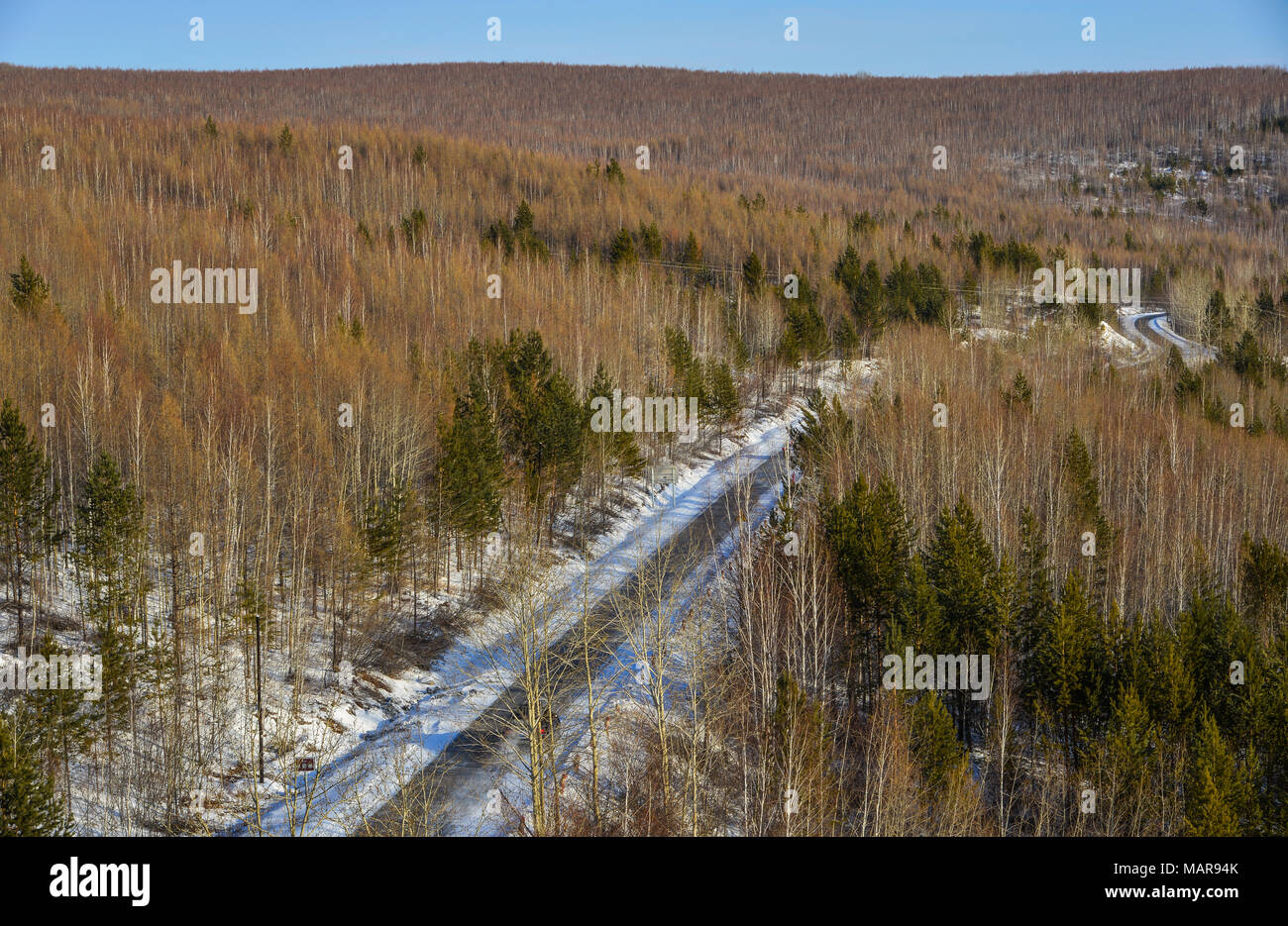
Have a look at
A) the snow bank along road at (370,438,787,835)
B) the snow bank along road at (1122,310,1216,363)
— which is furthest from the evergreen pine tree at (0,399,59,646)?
the snow bank along road at (1122,310,1216,363)

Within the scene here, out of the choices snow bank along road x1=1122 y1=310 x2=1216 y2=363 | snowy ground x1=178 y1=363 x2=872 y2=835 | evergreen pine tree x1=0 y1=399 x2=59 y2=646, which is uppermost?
snow bank along road x1=1122 y1=310 x2=1216 y2=363

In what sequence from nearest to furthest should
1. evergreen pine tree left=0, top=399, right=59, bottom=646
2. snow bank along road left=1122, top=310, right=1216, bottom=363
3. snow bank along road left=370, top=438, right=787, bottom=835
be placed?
1. snow bank along road left=370, top=438, right=787, bottom=835
2. evergreen pine tree left=0, top=399, right=59, bottom=646
3. snow bank along road left=1122, top=310, right=1216, bottom=363

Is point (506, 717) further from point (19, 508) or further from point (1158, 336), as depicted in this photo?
point (1158, 336)

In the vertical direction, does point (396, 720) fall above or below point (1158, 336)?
below

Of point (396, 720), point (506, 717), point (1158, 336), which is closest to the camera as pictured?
point (506, 717)

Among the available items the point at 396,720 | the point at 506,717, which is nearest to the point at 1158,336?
the point at 506,717

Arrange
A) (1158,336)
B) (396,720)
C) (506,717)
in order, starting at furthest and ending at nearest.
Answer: (1158,336)
(396,720)
(506,717)

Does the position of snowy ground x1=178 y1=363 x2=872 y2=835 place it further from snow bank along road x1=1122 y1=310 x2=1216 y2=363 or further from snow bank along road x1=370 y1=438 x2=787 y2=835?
snow bank along road x1=1122 y1=310 x2=1216 y2=363
